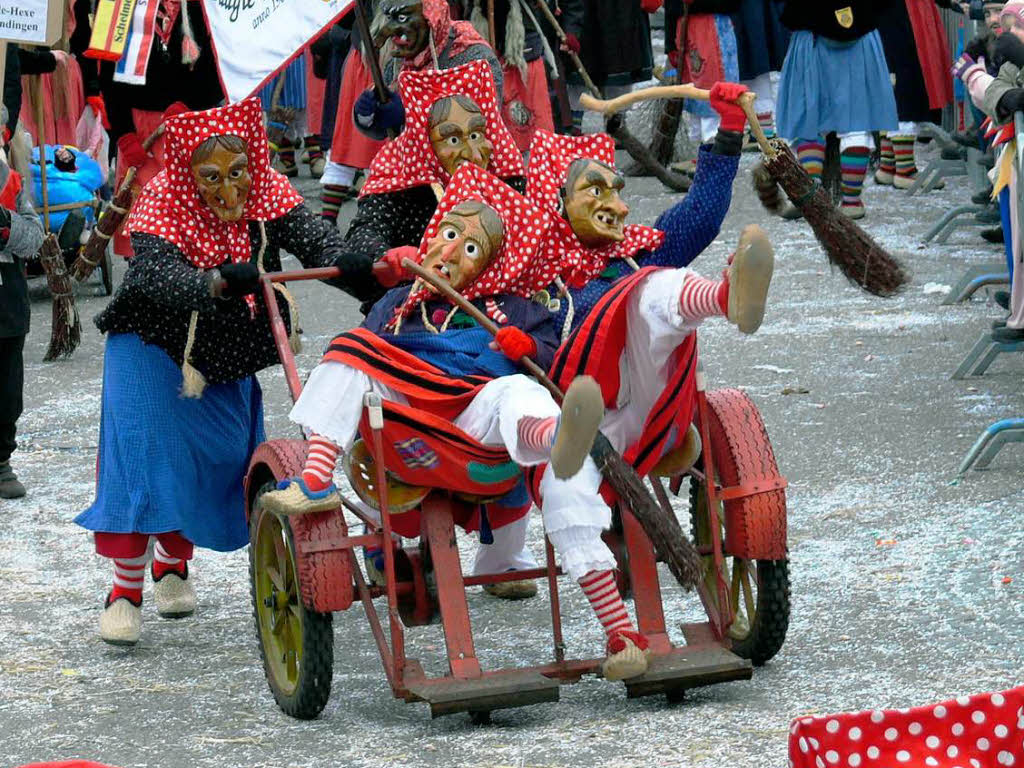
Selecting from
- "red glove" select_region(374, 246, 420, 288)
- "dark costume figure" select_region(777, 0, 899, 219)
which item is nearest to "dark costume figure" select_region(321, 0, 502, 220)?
"red glove" select_region(374, 246, 420, 288)

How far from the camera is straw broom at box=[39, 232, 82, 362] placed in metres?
9.05

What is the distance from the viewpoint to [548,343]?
4.84 metres

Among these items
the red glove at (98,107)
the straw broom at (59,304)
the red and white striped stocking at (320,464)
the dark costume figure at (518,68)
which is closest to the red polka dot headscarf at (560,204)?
the red and white striped stocking at (320,464)

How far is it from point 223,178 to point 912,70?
8144mm

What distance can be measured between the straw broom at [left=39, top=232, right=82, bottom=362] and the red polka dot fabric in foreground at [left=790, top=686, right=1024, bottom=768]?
726cm

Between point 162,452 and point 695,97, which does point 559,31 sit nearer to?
point 162,452

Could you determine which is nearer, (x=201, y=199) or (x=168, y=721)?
(x=168, y=721)

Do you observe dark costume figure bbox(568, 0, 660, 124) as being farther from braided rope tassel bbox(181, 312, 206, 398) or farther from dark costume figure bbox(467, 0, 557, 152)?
braided rope tassel bbox(181, 312, 206, 398)

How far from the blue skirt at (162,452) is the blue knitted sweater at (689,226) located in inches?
44.1

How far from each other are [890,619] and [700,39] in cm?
741

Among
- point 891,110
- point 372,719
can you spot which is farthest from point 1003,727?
point 891,110

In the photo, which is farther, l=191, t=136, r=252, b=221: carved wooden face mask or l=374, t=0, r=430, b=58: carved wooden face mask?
l=374, t=0, r=430, b=58: carved wooden face mask

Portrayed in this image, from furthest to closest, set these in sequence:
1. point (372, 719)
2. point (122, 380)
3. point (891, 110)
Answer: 1. point (891, 110)
2. point (122, 380)
3. point (372, 719)

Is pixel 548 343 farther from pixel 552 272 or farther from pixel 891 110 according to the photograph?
pixel 891 110
